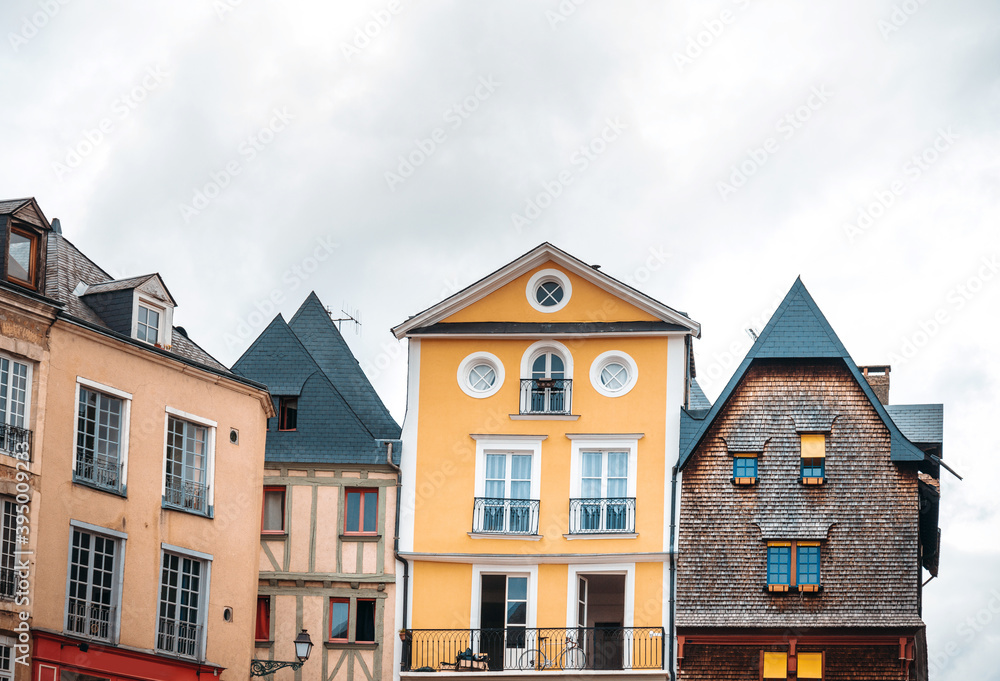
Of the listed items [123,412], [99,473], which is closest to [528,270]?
[123,412]

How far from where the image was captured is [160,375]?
3488cm

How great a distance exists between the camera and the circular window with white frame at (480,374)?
133 feet

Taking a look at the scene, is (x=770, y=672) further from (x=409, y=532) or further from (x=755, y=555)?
(x=409, y=532)

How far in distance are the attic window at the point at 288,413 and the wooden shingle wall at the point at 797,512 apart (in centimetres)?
938

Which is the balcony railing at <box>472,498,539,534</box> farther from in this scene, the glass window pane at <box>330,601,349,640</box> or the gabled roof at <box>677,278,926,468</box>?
the gabled roof at <box>677,278,926,468</box>

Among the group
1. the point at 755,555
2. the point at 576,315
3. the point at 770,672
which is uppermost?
the point at 576,315

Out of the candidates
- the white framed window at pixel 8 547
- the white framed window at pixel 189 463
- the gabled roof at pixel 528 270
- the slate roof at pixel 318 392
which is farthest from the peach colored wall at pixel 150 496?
the gabled roof at pixel 528 270

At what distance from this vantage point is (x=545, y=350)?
40.8 metres

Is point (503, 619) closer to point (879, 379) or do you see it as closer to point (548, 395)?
point (548, 395)

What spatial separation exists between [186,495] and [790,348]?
14193mm

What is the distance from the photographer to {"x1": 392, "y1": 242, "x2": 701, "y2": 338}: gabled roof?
132 ft

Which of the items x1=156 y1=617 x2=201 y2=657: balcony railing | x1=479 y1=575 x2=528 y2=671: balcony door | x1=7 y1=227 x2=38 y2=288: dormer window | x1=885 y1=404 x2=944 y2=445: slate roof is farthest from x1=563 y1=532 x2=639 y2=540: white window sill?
x1=7 y1=227 x2=38 y2=288: dormer window

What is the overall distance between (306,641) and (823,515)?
12.2 meters

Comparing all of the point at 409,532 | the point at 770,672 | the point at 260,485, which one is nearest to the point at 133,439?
the point at 260,485
